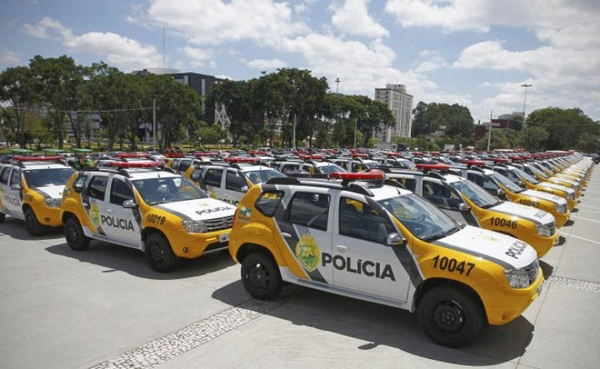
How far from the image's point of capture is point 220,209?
8234mm

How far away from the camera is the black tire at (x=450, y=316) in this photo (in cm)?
472

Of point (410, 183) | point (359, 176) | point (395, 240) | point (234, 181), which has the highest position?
point (359, 176)

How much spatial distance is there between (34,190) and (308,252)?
26.7 ft

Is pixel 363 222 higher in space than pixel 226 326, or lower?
higher

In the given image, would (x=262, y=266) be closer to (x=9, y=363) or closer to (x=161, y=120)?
(x=9, y=363)

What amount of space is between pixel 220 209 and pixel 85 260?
2824 mm

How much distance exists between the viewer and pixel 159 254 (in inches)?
299

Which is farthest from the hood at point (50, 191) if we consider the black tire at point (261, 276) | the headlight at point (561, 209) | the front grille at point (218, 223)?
the headlight at point (561, 209)

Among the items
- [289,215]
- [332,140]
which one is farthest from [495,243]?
[332,140]

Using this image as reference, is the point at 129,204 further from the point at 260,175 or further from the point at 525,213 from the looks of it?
the point at 525,213

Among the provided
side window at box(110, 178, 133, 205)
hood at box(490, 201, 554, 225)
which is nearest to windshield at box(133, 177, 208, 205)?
side window at box(110, 178, 133, 205)

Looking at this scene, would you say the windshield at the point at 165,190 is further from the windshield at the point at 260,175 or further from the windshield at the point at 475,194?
the windshield at the point at 475,194

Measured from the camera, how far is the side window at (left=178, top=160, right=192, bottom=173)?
1612cm

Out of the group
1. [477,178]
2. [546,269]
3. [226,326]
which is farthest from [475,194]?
[226,326]
